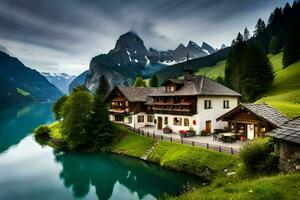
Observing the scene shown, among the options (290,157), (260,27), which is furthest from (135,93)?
(260,27)

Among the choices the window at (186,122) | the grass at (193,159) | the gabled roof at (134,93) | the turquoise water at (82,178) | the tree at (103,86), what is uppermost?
the tree at (103,86)

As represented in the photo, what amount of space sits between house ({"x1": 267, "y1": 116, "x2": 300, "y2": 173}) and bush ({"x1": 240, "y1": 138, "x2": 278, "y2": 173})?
9.31 ft

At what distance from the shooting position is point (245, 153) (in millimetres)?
23000

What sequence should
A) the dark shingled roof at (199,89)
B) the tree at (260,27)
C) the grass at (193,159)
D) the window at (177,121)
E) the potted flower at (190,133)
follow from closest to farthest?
the grass at (193,159) → the potted flower at (190,133) → the dark shingled roof at (199,89) → the window at (177,121) → the tree at (260,27)

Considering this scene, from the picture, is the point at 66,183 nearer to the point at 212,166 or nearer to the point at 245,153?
the point at 212,166

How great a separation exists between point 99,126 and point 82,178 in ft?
49.7

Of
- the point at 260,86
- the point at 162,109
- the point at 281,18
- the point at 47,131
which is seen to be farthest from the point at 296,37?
the point at 281,18

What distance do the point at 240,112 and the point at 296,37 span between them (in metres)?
55.5

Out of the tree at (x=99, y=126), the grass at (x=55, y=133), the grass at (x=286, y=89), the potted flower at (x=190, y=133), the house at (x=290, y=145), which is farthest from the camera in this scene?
the grass at (x=55, y=133)

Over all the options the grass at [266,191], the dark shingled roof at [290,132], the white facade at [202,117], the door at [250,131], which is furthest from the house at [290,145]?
the white facade at [202,117]

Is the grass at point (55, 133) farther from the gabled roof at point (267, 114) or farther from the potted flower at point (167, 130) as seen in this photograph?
the gabled roof at point (267, 114)

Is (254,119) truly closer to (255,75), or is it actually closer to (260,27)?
(255,75)

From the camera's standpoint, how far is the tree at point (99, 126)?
48.0 metres

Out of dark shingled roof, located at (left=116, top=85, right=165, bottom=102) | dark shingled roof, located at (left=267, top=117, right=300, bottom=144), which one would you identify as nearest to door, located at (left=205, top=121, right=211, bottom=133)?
dark shingled roof, located at (left=116, top=85, right=165, bottom=102)
